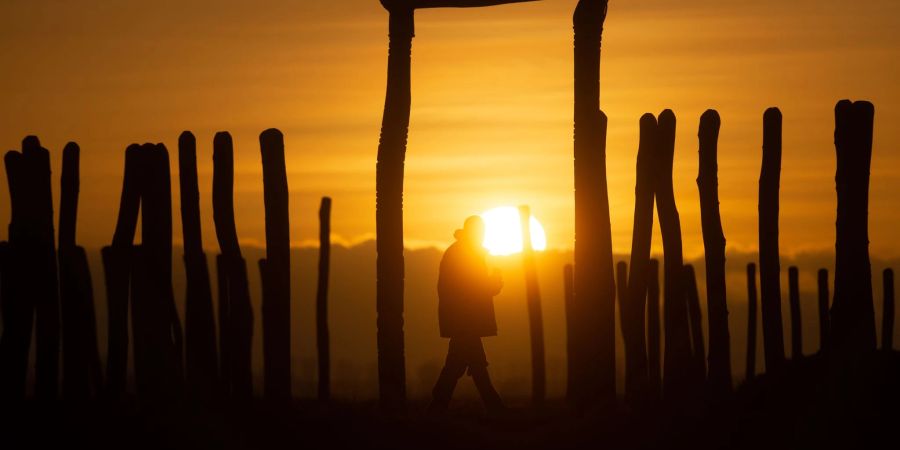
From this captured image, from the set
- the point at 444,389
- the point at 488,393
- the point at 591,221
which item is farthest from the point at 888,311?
the point at 444,389

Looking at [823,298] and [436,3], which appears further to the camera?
[823,298]

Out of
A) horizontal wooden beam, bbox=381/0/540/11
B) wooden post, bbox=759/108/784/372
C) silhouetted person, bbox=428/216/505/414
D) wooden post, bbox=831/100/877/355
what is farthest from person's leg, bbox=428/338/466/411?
wooden post, bbox=831/100/877/355

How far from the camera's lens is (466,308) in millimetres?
16141

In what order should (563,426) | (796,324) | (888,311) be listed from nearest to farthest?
1. (563,426)
2. (796,324)
3. (888,311)

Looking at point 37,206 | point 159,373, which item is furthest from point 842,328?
point 37,206

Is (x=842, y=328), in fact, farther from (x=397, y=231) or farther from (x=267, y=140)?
(x=267, y=140)

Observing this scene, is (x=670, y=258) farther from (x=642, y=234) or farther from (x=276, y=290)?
(x=276, y=290)

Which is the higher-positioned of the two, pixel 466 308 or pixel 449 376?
pixel 466 308

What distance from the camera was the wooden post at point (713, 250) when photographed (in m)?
16.0

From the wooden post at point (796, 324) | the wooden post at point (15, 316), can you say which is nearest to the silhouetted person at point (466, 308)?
the wooden post at point (15, 316)

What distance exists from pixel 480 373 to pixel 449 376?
0.33 meters

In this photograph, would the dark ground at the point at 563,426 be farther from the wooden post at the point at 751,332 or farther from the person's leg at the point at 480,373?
the wooden post at the point at 751,332

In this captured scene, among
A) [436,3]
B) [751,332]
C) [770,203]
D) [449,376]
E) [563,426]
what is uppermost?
[436,3]

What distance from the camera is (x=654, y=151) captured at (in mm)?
16281
